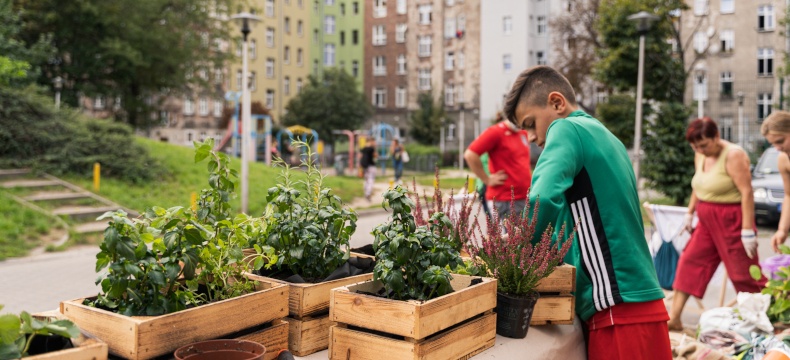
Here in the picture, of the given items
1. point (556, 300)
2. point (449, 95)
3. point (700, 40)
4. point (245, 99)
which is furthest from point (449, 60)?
point (556, 300)

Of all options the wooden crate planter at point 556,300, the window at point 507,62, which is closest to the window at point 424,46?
the window at point 507,62

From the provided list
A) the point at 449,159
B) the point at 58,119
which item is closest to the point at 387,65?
the point at 449,159

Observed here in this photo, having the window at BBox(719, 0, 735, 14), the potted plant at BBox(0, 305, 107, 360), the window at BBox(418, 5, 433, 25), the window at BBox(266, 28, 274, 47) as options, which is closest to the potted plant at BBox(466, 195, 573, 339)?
the potted plant at BBox(0, 305, 107, 360)

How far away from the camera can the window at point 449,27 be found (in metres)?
66.8

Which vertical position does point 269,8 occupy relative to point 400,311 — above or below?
above

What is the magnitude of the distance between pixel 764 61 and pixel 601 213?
54584 millimetres

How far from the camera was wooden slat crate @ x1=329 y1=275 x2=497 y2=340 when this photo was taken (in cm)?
237

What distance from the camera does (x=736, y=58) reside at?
171ft

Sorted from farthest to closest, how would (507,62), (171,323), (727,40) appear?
(507,62) < (727,40) < (171,323)

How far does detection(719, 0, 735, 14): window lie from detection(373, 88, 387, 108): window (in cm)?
3054

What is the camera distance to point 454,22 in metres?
66.5

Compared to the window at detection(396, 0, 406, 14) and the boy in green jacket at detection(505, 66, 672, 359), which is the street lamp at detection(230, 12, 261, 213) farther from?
the window at detection(396, 0, 406, 14)

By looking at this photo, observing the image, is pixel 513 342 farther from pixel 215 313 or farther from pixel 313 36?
pixel 313 36

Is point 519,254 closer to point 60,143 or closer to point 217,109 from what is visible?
point 60,143
